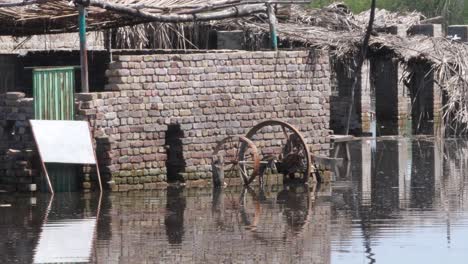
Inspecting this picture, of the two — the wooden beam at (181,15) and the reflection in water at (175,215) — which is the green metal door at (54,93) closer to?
the wooden beam at (181,15)

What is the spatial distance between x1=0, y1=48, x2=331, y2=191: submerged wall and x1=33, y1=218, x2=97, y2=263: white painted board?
9.65 ft

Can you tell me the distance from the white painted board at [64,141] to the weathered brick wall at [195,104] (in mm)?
302

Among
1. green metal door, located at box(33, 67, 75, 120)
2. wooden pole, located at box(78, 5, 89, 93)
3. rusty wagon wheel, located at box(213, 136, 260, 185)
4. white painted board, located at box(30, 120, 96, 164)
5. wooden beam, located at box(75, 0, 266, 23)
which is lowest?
rusty wagon wheel, located at box(213, 136, 260, 185)

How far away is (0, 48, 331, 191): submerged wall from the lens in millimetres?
18484

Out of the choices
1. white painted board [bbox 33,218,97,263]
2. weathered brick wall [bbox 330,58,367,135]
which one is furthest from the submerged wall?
weathered brick wall [bbox 330,58,367,135]

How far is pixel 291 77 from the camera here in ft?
66.4

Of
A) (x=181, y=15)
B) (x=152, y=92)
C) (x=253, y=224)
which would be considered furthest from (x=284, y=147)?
(x=253, y=224)

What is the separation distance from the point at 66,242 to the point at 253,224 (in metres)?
2.37

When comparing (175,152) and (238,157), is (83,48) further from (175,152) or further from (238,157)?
(238,157)

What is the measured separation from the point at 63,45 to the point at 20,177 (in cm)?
796

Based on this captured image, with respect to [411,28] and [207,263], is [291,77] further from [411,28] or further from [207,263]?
[411,28]

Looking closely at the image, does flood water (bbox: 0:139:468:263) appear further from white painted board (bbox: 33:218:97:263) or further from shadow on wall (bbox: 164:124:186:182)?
shadow on wall (bbox: 164:124:186:182)

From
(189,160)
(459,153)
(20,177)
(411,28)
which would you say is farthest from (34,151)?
(411,28)

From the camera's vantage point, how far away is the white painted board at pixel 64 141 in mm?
17961
